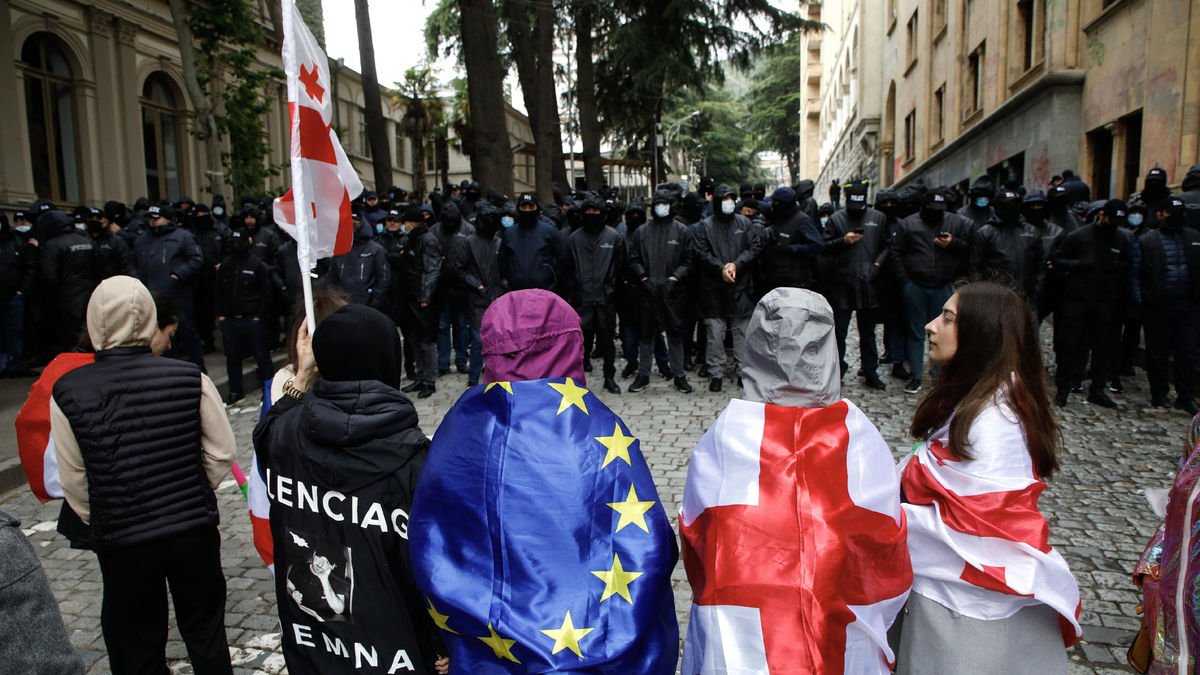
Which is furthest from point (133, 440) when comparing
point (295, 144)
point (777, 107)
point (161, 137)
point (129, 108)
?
point (777, 107)

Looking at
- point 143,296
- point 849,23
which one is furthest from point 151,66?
point 849,23

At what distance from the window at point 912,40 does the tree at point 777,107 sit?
37.5 m

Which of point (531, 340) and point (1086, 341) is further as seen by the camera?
point (1086, 341)

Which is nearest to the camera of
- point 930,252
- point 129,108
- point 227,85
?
point 930,252

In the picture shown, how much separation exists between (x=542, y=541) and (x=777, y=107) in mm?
73486

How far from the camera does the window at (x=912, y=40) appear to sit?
102 ft

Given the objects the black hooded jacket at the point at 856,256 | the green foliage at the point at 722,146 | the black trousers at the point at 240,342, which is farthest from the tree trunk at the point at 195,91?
the green foliage at the point at 722,146

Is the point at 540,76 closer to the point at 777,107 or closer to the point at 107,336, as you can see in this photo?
the point at 107,336

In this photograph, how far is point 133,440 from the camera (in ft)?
10.1

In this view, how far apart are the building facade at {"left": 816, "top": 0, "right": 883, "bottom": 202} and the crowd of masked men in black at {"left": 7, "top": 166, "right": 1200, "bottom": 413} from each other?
20.2 m

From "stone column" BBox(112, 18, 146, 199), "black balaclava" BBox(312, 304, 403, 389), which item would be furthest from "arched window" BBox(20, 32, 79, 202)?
"black balaclava" BBox(312, 304, 403, 389)

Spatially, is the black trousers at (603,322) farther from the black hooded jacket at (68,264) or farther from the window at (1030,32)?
the window at (1030,32)

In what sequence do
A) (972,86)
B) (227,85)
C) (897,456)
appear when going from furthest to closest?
(972,86), (227,85), (897,456)

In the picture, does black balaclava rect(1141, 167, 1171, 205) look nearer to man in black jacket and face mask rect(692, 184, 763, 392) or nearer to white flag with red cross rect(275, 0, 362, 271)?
man in black jacket and face mask rect(692, 184, 763, 392)
